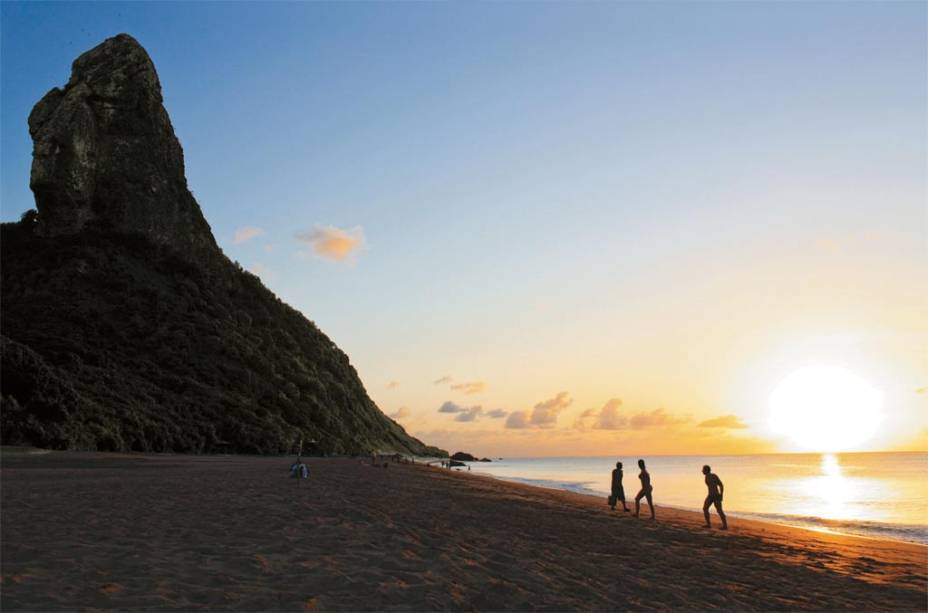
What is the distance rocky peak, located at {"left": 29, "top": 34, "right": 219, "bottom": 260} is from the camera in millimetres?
71812

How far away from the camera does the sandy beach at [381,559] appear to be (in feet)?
25.8

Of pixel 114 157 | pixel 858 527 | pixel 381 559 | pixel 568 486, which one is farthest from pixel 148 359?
pixel 858 527

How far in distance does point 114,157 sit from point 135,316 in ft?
80.1

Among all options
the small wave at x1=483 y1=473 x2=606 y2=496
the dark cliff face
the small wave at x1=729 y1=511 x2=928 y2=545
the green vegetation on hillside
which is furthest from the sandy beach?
the dark cliff face

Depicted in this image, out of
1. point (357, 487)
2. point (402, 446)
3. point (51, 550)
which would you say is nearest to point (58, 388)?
point (357, 487)

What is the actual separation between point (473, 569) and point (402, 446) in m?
103

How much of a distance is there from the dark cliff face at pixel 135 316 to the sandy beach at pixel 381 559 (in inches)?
1125

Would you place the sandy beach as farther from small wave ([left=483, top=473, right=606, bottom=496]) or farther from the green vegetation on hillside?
small wave ([left=483, top=473, right=606, bottom=496])

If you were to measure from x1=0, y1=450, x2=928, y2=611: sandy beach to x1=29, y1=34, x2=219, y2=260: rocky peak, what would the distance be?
63081 mm

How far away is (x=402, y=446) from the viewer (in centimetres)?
10981

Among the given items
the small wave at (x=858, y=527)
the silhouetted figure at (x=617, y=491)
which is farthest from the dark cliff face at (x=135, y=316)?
the small wave at (x=858, y=527)

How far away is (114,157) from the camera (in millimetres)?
77000

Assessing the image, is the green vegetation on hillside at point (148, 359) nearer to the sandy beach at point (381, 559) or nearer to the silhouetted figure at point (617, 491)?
the sandy beach at point (381, 559)

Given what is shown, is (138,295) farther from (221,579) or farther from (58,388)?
(221,579)
